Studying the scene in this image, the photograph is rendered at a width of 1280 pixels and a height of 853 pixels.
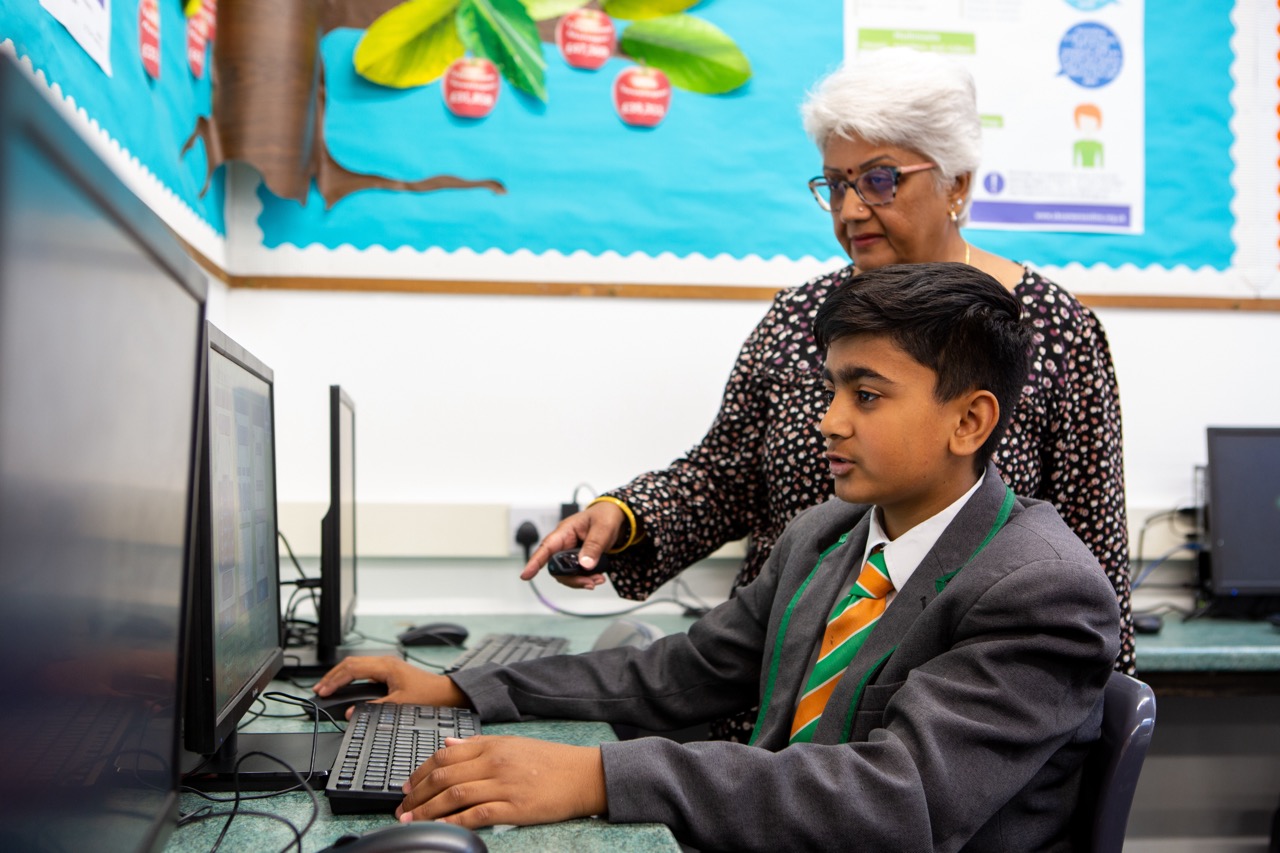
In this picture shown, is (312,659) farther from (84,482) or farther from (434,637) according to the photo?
(84,482)

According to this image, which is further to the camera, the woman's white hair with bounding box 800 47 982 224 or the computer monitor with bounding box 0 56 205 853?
the woman's white hair with bounding box 800 47 982 224

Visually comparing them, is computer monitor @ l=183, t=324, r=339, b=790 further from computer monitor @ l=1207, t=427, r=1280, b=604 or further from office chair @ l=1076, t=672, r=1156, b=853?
computer monitor @ l=1207, t=427, r=1280, b=604

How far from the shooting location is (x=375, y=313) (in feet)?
7.52

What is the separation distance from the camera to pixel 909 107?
1446mm

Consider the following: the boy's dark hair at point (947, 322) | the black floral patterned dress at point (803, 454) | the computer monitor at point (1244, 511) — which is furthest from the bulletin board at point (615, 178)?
the boy's dark hair at point (947, 322)

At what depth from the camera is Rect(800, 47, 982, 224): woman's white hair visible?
1.45 meters

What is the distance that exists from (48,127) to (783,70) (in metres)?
2.23

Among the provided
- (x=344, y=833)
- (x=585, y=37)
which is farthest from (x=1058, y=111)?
(x=344, y=833)

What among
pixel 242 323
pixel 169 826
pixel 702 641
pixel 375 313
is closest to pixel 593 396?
pixel 375 313

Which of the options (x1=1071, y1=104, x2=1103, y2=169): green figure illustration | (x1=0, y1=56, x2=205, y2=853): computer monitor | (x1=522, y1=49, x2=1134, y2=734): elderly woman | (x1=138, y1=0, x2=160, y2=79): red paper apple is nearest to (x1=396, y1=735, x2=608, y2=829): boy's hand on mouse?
(x1=0, y1=56, x2=205, y2=853): computer monitor

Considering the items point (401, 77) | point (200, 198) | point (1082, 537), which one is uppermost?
point (401, 77)

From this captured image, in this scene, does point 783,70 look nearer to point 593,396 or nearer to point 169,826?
point 593,396

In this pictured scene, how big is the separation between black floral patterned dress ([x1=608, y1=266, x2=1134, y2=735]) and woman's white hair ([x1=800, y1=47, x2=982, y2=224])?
22 centimetres

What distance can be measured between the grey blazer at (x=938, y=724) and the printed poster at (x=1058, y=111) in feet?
4.98
